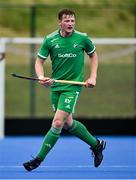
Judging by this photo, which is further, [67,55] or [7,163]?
[7,163]

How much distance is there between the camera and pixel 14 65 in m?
24.1

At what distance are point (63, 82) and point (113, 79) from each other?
14.8 meters

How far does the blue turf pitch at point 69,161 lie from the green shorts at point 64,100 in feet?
2.49

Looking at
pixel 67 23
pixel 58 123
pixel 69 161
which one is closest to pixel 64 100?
pixel 58 123

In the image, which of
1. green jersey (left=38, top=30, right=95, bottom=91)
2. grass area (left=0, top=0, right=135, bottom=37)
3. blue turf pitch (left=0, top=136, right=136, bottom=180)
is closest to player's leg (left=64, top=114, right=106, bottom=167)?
blue turf pitch (left=0, top=136, right=136, bottom=180)

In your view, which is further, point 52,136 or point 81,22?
point 81,22

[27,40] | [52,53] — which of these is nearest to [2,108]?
[27,40]

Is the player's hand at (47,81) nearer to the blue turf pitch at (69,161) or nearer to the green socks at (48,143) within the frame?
the green socks at (48,143)

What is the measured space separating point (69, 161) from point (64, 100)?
1681mm

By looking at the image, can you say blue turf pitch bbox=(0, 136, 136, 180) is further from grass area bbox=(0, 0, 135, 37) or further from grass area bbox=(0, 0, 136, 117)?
grass area bbox=(0, 0, 135, 37)

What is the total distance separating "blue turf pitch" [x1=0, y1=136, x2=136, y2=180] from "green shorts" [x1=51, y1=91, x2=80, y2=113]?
0.76 m

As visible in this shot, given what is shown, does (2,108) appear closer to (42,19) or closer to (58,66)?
(58,66)

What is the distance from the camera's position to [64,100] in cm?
966

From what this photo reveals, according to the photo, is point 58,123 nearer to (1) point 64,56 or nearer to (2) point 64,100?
(2) point 64,100
